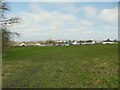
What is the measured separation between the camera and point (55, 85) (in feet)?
41.3

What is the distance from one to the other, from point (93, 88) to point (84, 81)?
69.6 inches

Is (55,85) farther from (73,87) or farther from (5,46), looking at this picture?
(5,46)

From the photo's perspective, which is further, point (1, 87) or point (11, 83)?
point (11, 83)

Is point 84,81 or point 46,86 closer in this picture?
point 46,86

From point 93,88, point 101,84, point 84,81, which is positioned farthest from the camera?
point 84,81

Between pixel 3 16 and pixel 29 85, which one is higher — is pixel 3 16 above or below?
above

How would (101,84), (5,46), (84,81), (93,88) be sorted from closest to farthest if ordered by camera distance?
(93,88), (101,84), (84,81), (5,46)

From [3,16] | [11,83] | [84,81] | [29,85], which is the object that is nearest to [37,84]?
[29,85]

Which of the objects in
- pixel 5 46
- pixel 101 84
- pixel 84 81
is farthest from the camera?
pixel 5 46

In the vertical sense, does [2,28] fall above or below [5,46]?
above

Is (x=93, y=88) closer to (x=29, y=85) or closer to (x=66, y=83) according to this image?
(x=66, y=83)

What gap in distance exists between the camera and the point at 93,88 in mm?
11914

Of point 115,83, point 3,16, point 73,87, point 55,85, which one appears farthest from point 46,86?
point 3,16

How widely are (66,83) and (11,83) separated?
9.13 feet
